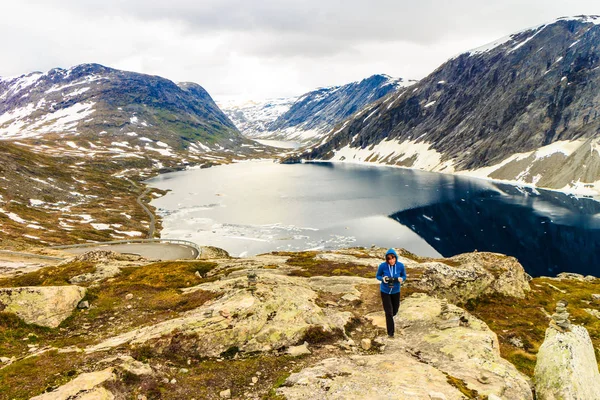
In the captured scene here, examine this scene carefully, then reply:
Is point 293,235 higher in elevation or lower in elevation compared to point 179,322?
lower

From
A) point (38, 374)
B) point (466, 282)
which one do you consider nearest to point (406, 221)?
point (466, 282)

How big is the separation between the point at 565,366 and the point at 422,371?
189 inches

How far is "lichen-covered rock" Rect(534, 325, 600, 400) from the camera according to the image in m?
11.3

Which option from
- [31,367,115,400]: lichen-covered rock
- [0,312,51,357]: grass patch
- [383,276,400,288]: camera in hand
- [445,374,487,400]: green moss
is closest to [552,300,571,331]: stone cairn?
[445,374,487,400]: green moss

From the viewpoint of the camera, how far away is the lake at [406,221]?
300 ft

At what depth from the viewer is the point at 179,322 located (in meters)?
16.2

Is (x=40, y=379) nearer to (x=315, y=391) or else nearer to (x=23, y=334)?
(x=23, y=334)

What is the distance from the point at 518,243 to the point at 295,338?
328ft

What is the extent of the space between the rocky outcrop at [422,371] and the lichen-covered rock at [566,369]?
0.70 m

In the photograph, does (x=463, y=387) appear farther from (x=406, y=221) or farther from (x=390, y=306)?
(x=406, y=221)

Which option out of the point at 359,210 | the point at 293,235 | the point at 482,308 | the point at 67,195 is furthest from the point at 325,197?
the point at 482,308

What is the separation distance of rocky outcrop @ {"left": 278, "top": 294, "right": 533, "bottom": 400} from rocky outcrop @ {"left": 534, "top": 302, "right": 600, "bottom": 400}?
2.44 ft

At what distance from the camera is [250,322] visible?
631 inches

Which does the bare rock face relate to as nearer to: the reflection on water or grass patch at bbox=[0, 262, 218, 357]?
→ grass patch at bbox=[0, 262, 218, 357]
